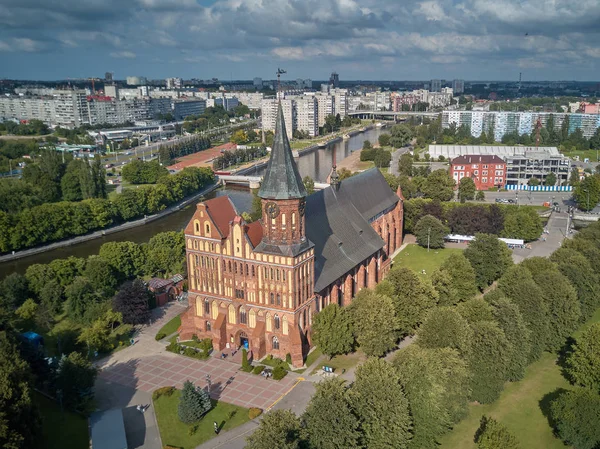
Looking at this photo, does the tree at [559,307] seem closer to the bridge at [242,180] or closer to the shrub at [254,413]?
the shrub at [254,413]

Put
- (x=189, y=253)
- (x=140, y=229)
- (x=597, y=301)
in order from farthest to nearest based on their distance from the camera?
1. (x=140, y=229)
2. (x=597, y=301)
3. (x=189, y=253)

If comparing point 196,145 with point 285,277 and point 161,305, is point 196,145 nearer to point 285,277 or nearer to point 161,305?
point 161,305

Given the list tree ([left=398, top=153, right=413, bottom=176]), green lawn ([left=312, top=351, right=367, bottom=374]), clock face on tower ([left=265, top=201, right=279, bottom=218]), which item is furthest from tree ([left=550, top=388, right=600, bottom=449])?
tree ([left=398, top=153, right=413, bottom=176])

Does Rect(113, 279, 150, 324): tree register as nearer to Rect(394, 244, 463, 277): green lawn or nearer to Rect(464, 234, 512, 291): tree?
Rect(394, 244, 463, 277): green lawn

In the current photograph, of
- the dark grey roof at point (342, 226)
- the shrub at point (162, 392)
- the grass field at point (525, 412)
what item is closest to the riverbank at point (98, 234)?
the dark grey roof at point (342, 226)

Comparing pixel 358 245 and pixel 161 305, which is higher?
pixel 358 245

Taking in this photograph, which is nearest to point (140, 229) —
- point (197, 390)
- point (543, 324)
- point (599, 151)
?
point (197, 390)

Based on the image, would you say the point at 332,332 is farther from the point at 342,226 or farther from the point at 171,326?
the point at 171,326
